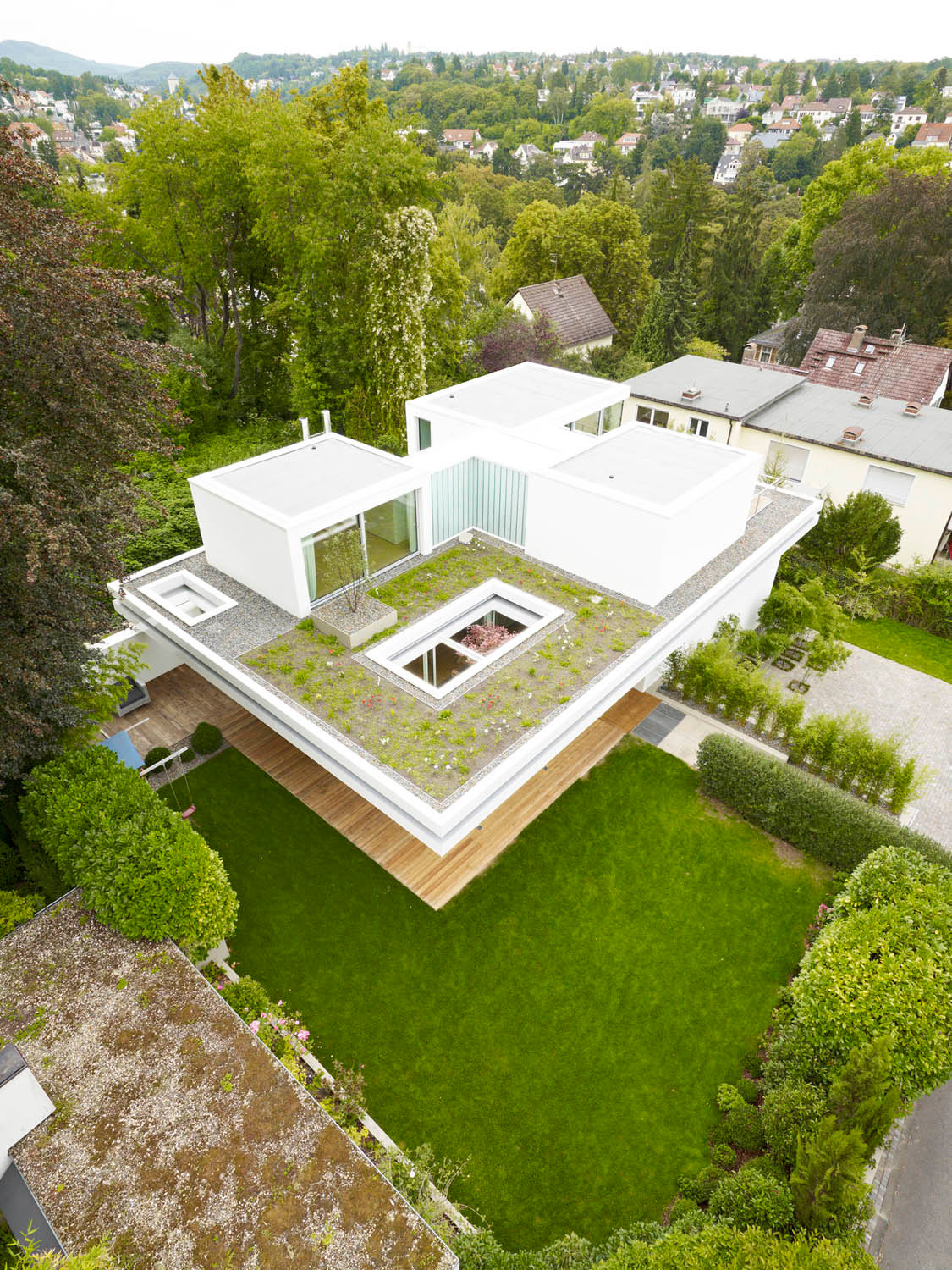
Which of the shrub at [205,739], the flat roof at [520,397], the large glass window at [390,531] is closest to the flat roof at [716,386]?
the flat roof at [520,397]

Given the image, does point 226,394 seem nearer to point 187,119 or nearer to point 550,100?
point 187,119

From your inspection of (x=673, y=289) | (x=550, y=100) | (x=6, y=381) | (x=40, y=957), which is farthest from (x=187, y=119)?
(x=550, y=100)

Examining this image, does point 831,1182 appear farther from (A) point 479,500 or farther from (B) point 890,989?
(A) point 479,500

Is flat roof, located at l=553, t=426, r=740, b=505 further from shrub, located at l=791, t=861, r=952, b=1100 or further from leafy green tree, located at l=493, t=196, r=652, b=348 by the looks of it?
leafy green tree, located at l=493, t=196, r=652, b=348

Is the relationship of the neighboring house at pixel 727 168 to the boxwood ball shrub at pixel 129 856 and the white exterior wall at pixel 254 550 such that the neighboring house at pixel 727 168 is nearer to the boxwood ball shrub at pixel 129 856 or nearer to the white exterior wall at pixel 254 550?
the white exterior wall at pixel 254 550

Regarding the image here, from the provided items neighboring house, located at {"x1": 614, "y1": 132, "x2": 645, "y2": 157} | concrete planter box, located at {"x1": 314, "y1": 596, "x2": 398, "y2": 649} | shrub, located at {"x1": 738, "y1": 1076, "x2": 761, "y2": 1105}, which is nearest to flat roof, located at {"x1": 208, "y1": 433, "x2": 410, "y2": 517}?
concrete planter box, located at {"x1": 314, "y1": 596, "x2": 398, "y2": 649}

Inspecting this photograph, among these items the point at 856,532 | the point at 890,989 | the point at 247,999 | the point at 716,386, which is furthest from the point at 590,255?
the point at 247,999
